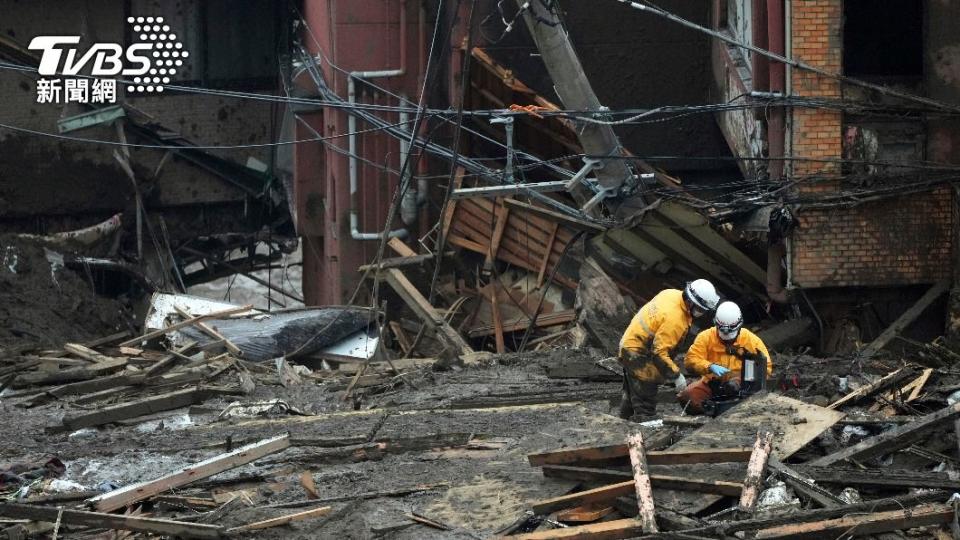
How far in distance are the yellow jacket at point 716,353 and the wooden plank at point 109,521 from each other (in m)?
5.15

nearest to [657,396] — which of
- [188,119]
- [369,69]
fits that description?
[369,69]

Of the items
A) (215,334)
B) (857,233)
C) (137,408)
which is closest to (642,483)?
(137,408)

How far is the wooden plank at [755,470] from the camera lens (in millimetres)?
9651

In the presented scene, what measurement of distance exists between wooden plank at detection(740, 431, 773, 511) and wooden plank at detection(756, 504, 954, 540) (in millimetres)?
363

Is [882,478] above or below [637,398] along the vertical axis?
above

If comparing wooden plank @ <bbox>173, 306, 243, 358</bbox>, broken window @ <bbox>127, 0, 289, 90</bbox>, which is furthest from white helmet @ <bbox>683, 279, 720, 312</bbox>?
broken window @ <bbox>127, 0, 289, 90</bbox>

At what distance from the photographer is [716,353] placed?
44.0 feet

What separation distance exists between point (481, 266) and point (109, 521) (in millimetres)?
12581

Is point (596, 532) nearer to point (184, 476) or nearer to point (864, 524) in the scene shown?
point (864, 524)

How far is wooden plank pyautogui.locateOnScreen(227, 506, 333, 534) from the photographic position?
9.91m

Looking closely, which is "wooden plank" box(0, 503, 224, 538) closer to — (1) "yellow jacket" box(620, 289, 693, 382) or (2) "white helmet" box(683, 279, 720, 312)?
(1) "yellow jacket" box(620, 289, 693, 382)

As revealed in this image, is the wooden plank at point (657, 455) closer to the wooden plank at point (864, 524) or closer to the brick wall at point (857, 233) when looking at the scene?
the wooden plank at point (864, 524)

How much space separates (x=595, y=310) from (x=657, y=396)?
4652 millimetres

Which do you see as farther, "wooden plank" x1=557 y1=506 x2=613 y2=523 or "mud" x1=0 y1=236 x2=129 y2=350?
"mud" x1=0 y1=236 x2=129 y2=350
